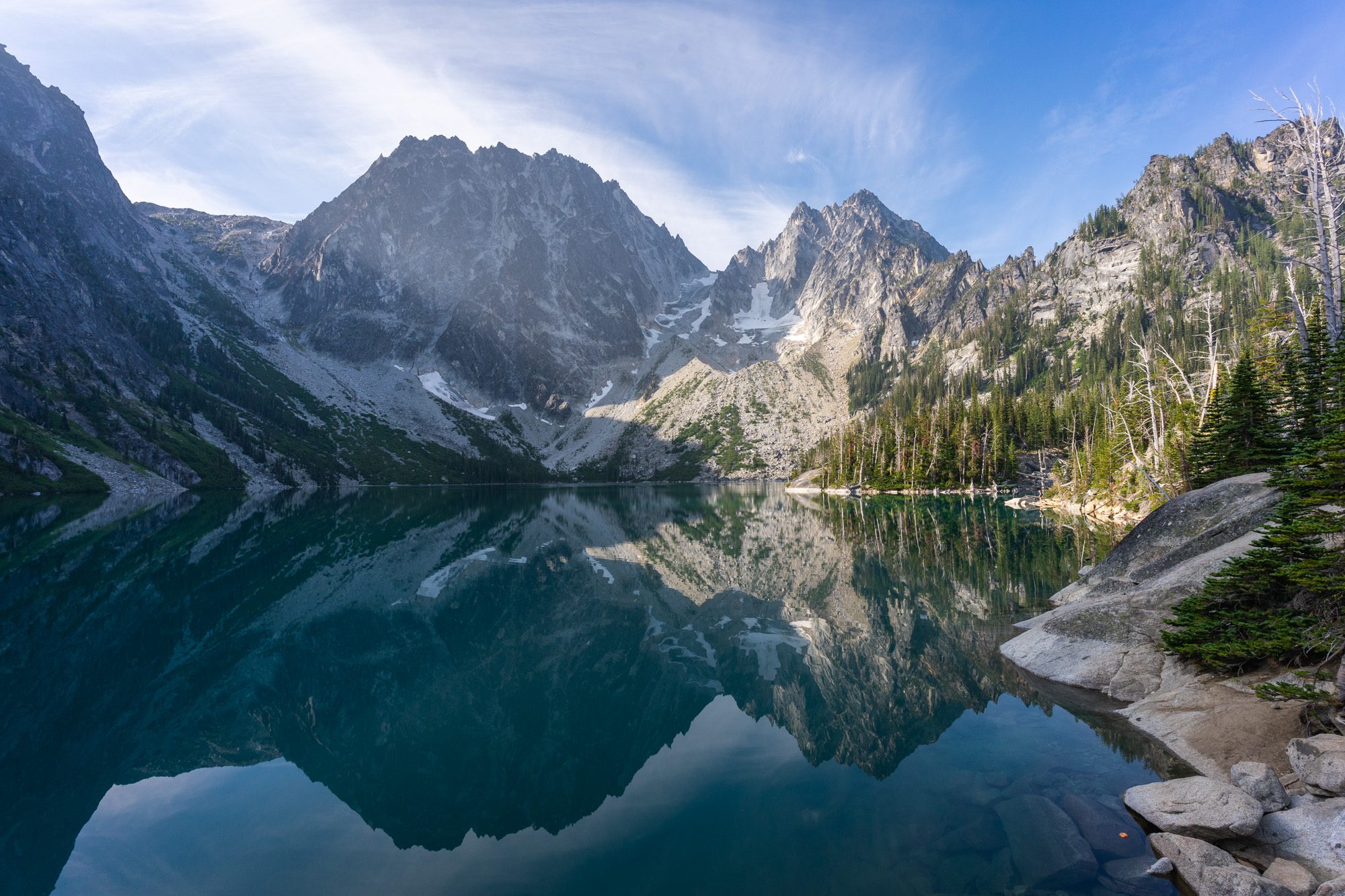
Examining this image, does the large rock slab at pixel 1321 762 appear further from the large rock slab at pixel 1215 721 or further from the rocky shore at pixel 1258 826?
the large rock slab at pixel 1215 721

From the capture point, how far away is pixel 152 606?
1363 inches

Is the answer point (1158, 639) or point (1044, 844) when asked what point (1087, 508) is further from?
point (1044, 844)

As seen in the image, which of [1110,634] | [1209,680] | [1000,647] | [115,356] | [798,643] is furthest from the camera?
[115,356]

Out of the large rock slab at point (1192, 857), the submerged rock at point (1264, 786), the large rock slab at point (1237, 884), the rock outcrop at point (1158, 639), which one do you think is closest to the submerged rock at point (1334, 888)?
the large rock slab at point (1237, 884)

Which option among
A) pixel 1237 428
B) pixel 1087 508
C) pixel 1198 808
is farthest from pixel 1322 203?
pixel 1087 508

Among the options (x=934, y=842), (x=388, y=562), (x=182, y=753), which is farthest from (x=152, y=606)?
(x=934, y=842)

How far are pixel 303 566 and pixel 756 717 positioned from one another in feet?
143

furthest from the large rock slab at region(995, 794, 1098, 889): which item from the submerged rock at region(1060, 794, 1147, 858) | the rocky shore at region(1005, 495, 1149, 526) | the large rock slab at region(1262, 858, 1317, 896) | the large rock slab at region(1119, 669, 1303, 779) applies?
the rocky shore at region(1005, 495, 1149, 526)

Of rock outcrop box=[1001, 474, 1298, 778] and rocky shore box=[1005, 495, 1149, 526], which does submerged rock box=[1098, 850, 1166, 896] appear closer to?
rock outcrop box=[1001, 474, 1298, 778]

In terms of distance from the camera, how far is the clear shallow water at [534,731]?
1255 centimetres

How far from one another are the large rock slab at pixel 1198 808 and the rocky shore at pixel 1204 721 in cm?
2

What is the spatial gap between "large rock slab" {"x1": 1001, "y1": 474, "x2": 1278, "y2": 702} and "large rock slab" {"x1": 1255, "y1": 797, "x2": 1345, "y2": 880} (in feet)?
27.1

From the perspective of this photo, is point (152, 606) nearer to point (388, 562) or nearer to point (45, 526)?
point (388, 562)

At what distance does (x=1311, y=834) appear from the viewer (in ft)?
32.7
